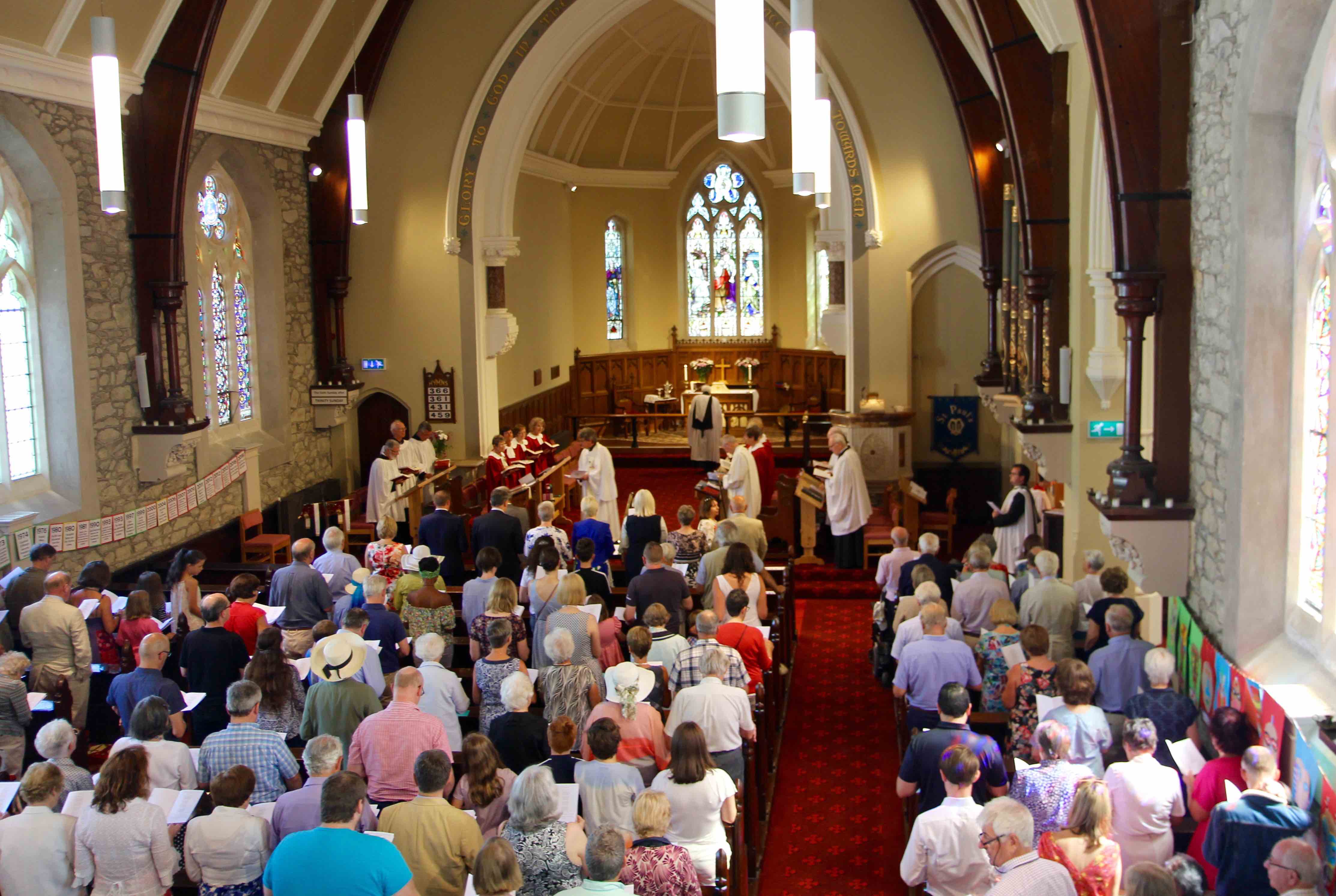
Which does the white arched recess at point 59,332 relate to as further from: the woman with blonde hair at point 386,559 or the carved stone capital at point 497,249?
the carved stone capital at point 497,249

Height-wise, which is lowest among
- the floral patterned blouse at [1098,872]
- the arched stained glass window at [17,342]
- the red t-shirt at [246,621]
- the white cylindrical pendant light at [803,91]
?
the floral patterned blouse at [1098,872]

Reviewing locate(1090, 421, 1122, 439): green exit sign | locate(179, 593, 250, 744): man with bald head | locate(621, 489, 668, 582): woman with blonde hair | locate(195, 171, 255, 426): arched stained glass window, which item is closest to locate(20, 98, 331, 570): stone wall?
locate(195, 171, 255, 426): arched stained glass window

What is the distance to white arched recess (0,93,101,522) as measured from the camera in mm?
9883

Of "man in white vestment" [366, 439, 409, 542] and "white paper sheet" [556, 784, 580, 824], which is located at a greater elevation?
"man in white vestment" [366, 439, 409, 542]

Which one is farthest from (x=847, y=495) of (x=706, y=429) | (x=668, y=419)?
(x=668, y=419)

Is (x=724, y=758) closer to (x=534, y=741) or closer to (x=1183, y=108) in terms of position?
(x=534, y=741)

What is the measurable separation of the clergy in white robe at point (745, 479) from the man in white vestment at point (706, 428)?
431 cm

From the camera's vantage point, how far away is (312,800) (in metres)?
4.83

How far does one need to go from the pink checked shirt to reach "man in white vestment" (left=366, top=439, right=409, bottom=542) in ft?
25.3

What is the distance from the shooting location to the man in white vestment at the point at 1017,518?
9.84 meters

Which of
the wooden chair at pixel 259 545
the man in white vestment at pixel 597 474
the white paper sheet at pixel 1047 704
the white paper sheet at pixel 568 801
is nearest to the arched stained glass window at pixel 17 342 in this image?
the wooden chair at pixel 259 545

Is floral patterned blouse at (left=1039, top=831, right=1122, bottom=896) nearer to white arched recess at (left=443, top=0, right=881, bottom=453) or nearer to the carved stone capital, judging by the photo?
white arched recess at (left=443, top=0, right=881, bottom=453)

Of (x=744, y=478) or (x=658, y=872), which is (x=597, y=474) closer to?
(x=744, y=478)

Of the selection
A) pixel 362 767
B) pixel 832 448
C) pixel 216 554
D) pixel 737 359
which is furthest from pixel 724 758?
pixel 737 359
